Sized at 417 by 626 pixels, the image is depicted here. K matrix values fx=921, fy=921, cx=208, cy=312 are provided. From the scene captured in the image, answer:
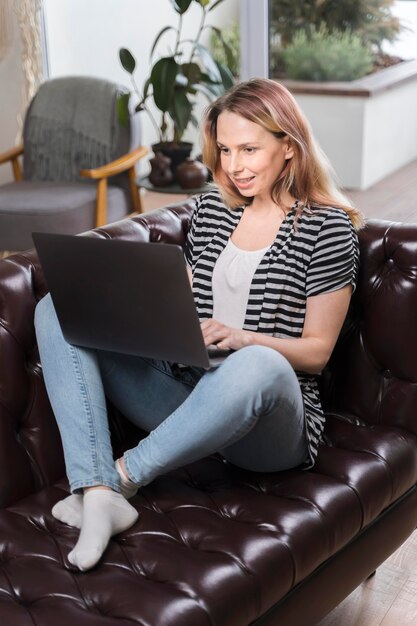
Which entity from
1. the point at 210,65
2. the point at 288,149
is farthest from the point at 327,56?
the point at 288,149

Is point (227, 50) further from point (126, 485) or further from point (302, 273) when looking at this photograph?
point (126, 485)

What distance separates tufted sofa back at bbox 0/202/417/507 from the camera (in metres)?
1.73

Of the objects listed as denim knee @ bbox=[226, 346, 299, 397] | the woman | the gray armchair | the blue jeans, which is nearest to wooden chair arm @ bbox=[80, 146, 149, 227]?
the gray armchair

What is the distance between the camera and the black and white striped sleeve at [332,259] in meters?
1.78

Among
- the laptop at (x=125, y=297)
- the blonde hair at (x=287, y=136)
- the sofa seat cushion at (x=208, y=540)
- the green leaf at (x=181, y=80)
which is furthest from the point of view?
the green leaf at (x=181, y=80)

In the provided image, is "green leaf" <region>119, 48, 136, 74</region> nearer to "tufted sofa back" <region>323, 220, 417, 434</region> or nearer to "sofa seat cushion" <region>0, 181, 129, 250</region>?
"sofa seat cushion" <region>0, 181, 129, 250</region>

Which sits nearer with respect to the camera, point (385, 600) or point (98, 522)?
point (98, 522)

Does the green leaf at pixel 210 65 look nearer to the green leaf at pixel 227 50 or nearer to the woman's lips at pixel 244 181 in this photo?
the green leaf at pixel 227 50

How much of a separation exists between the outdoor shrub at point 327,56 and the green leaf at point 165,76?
0.61 m

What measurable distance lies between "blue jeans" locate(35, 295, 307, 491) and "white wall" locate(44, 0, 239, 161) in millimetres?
3187

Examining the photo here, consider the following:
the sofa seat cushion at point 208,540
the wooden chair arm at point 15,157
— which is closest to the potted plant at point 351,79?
the wooden chair arm at point 15,157

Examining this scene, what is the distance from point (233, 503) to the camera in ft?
5.37

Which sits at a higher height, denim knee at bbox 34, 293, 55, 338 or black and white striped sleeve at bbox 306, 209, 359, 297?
black and white striped sleeve at bbox 306, 209, 359, 297

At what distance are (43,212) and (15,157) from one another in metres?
0.65
